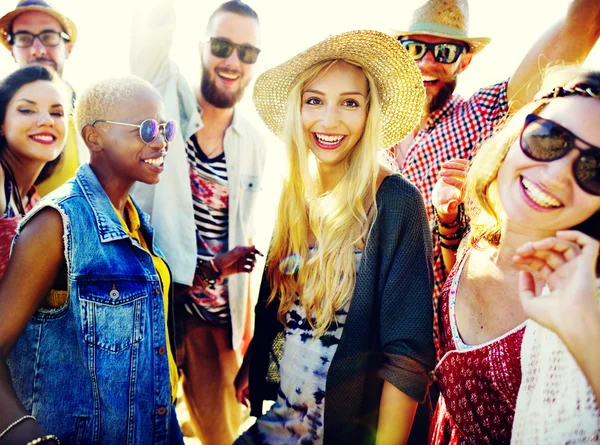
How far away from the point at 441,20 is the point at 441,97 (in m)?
0.50

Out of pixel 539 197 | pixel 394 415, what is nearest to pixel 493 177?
pixel 539 197

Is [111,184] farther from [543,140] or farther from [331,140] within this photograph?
[543,140]

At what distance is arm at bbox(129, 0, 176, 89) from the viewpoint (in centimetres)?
329

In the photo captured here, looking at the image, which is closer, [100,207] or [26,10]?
[100,207]

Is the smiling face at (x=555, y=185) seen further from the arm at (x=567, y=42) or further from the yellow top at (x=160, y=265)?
the yellow top at (x=160, y=265)

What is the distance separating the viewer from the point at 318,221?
231 cm

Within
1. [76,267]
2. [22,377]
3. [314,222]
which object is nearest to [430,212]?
[314,222]

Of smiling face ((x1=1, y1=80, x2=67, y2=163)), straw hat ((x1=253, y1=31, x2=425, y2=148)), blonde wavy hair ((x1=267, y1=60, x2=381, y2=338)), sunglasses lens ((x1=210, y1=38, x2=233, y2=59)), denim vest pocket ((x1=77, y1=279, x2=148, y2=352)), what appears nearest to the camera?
denim vest pocket ((x1=77, y1=279, x2=148, y2=352))

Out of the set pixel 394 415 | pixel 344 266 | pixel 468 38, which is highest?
pixel 468 38

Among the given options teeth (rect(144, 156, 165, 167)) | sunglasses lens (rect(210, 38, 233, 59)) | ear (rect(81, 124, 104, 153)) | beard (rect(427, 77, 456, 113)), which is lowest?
teeth (rect(144, 156, 165, 167))

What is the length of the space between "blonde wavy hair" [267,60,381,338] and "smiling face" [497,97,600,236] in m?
0.60

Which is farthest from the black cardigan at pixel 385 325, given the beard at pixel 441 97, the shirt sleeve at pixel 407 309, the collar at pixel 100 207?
the beard at pixel 441 97

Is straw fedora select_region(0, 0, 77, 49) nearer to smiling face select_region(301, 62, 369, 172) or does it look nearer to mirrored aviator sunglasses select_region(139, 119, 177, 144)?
mirrored aviator sunglasses select_region(139, 119, 177, 144)

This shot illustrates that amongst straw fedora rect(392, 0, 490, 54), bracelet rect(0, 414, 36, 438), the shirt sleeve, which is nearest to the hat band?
straw fedora rect(392, 0, 490, 54)
